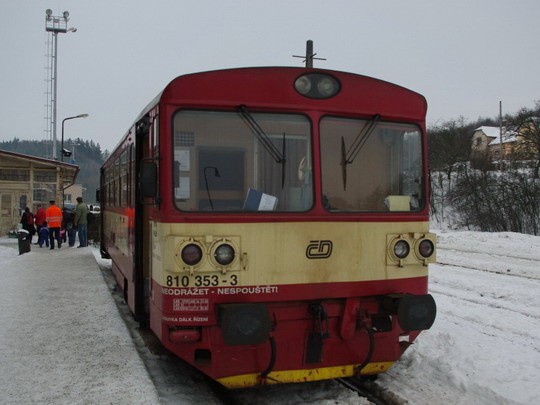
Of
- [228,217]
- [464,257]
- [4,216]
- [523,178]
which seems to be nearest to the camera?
[228,217]

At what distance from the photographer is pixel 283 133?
4688mm

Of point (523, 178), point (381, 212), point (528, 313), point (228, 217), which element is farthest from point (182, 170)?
point (523, 178)

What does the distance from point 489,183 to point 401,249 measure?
27.7m

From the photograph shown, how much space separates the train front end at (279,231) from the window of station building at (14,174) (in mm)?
23245

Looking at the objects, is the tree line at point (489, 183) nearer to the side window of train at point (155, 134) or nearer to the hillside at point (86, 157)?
the side window of train at point (155, 134)

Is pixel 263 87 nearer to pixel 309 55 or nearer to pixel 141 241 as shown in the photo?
pixel 141 241

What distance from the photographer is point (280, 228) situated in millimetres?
4578

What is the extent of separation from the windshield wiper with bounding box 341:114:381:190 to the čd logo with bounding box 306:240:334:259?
1.79 feet

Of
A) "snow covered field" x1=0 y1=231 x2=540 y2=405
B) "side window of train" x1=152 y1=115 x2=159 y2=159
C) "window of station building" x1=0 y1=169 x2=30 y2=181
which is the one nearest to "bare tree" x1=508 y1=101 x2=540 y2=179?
"snow covered field" x1=0 y1=231 x2=540 y2=405

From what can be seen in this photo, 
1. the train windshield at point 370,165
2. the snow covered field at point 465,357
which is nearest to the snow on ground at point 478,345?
the snow covered field at point 465,357

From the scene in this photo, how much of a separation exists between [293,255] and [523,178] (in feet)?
89.1

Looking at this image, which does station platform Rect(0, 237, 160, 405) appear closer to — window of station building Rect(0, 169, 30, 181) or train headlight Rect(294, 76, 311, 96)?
train headlight Rect(294, 76, 311, 96)

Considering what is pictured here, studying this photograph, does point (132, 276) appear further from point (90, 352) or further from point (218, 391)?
point (218, 391)

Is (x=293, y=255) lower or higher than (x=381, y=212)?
lower
